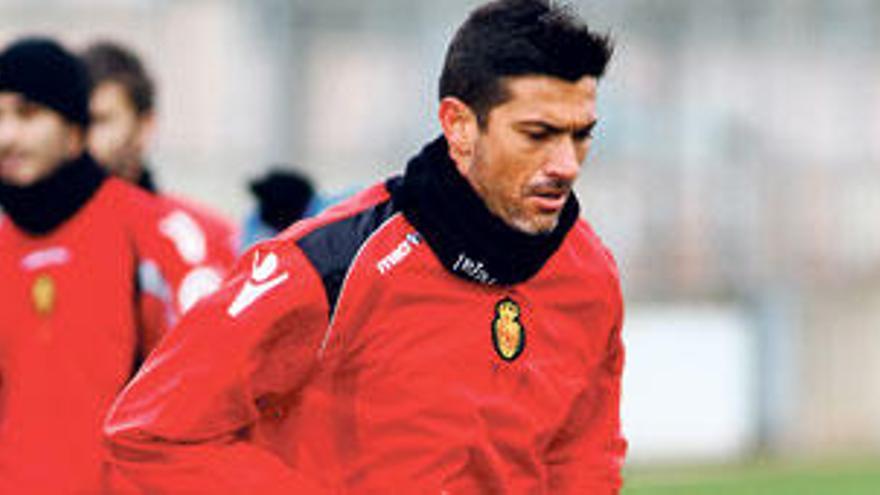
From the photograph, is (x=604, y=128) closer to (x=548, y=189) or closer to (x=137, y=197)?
(x=137, y=197)

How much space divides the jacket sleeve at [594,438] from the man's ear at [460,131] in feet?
1.66

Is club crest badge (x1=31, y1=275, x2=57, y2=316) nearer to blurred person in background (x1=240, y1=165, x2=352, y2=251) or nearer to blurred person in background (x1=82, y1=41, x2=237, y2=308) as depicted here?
blurred person in background (x1=82, y1=41, x2=237, y2=308)

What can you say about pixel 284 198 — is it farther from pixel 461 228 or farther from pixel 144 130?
pixel 461 228

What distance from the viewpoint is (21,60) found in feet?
21.3

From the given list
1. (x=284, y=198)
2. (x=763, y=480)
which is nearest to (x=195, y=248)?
(x=284, y=198)

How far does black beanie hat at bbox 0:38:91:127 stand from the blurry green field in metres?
8.29

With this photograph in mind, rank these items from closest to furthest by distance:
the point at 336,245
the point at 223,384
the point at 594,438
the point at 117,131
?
the point at 223,384 → the point at 336,245 → the point at 594,438 → the point at 117,131

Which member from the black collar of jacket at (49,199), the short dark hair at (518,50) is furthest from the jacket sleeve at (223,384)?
the black collar of jacket at (49,199)

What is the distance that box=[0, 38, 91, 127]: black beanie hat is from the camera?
648 centimetres

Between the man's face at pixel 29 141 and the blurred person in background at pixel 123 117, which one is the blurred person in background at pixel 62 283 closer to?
the man's face at pixel 29 141

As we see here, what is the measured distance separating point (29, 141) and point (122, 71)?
161cm

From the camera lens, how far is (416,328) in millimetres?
4367

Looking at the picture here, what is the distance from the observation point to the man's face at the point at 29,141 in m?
6.41

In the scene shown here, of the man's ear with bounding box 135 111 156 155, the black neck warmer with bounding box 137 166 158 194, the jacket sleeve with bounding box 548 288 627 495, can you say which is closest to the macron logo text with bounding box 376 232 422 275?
the jacket sleeve with bounding box 548 288 627 495
